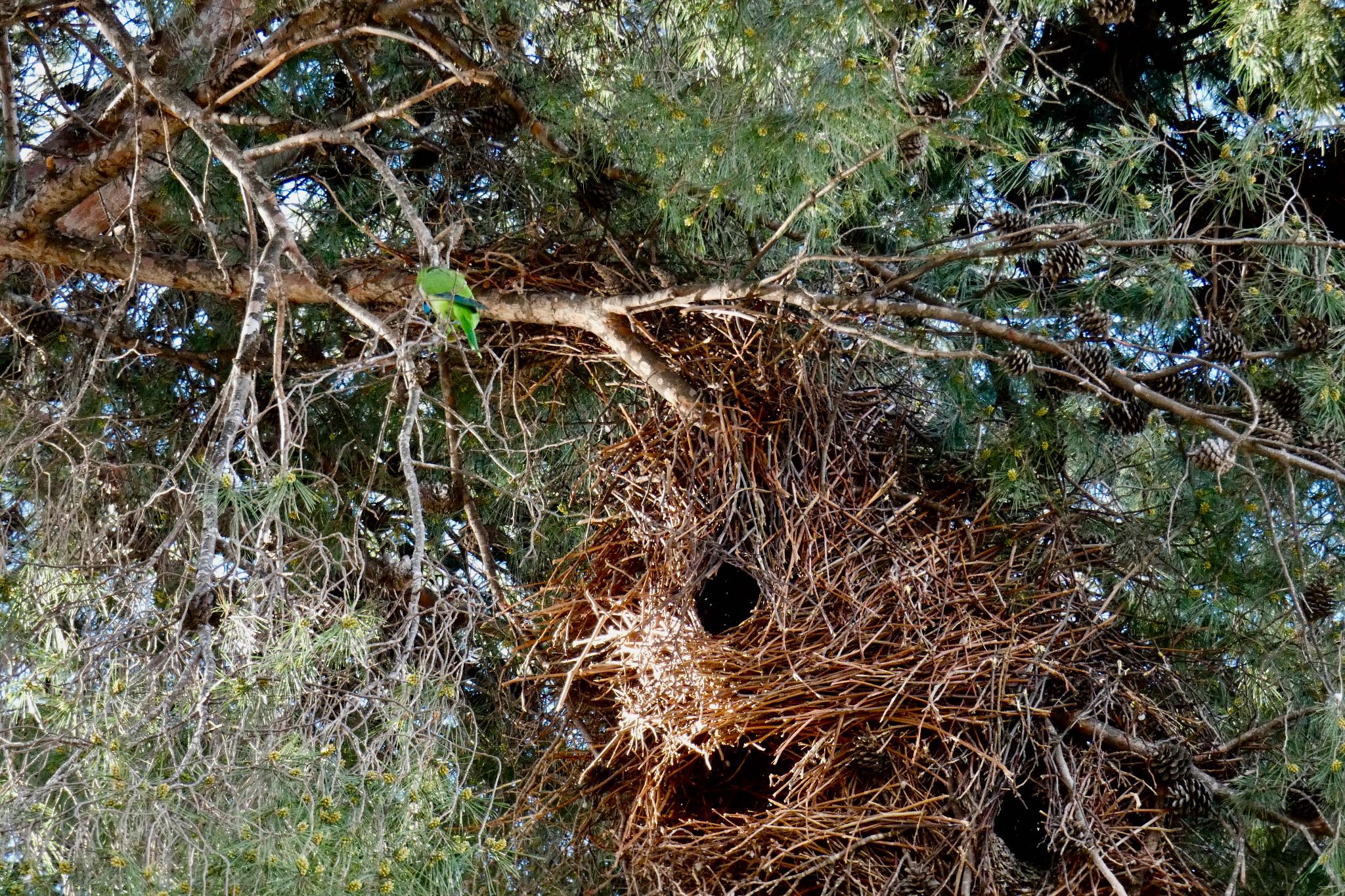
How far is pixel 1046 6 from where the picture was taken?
2.82 metres

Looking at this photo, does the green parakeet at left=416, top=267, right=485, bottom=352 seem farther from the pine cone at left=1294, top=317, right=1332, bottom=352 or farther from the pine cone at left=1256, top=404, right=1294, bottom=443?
the pine cone at left=1294, top=317, right=1332, bottom=352

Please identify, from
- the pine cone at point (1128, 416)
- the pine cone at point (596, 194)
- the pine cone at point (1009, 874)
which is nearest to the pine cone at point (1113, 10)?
the pine cone at point (1128, 416)

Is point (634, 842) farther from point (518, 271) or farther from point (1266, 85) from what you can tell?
point (1266, 85)

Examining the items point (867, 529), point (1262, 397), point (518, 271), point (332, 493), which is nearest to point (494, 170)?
point (518, 271)

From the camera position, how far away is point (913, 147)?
2.96 m

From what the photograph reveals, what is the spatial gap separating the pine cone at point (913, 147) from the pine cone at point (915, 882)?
149 cm

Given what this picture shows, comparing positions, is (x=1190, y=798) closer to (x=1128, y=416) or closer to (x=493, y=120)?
(x=1128, y=416)

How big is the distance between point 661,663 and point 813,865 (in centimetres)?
50

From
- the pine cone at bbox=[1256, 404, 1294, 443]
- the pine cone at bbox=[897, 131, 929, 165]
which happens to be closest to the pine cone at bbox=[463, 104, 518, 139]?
the pine cone at bbox=[897, 131, 929, 165]

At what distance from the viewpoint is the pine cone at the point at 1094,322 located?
9.46 feet

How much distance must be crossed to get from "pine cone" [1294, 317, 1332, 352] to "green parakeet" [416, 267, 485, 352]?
182 centimetres

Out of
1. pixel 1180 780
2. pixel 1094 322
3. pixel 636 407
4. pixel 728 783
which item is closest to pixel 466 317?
pixel 636 407

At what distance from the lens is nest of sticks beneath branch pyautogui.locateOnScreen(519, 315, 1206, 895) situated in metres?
2.62

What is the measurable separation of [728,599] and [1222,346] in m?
1.28
